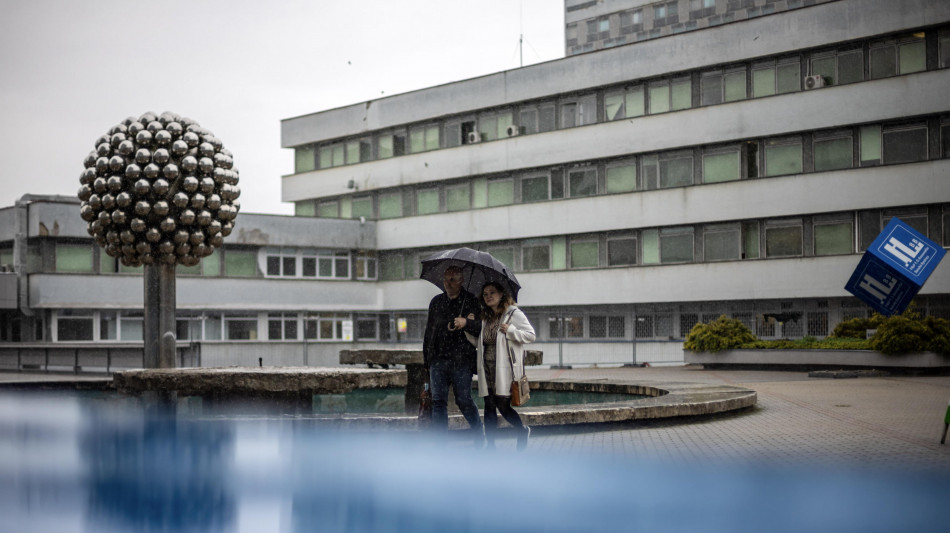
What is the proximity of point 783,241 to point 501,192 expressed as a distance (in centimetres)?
1453

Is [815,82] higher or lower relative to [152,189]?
higher

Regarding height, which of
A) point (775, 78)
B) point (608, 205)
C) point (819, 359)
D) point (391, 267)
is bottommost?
point (819, 359)

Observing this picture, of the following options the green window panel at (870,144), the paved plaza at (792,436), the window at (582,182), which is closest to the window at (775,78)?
the green window panel at (870,144)

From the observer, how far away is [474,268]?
10617mm

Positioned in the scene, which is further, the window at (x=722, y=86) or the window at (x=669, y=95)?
the window at (x=669, y=95)

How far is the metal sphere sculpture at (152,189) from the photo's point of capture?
60.0ft

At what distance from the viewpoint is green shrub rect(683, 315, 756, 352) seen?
35.0 metres

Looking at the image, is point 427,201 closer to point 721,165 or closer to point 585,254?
point 585,254

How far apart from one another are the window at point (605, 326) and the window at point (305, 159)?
19.8 metres

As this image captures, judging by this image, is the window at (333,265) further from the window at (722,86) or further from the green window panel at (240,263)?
the window at (722,86)

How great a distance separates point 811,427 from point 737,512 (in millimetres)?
6842

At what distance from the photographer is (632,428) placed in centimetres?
1324

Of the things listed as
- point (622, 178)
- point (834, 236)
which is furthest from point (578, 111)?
point (834, 236)

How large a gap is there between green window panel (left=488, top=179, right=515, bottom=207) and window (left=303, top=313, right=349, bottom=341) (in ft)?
32.3
